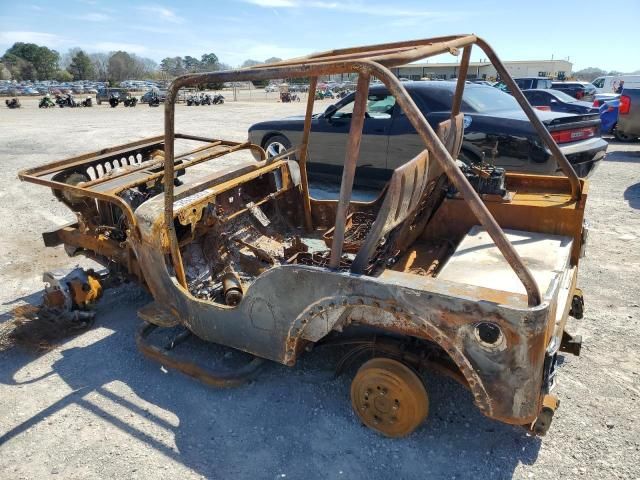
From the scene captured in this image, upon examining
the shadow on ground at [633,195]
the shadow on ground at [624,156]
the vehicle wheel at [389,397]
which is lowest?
the vehicle wheel at [389,397]

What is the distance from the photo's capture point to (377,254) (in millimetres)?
3115

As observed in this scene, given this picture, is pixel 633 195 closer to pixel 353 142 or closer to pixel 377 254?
pixel 377 254

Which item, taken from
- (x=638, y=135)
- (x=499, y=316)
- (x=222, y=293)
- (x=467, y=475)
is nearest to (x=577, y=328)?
(x=467, y=475)

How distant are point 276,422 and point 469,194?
1.76 m

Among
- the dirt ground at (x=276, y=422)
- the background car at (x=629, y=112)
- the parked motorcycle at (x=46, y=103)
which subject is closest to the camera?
the dirt ground at (x=276, y=422)

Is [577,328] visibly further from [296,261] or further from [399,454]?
[296,261]

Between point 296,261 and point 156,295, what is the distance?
102 centimetres

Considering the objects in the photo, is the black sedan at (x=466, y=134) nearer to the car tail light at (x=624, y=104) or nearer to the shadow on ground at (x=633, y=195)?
the shadow on ground at (x=633, y=195)

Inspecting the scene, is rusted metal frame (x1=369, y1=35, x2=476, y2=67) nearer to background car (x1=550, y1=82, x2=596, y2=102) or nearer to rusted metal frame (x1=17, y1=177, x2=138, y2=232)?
rusted metal frame (x1=17, y1=177, x2=138, y2=232)

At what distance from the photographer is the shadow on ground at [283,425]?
2502 mm

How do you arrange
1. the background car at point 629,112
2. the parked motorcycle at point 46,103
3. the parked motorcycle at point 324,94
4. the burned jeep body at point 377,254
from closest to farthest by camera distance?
the burned jeep body at point 377,254
the background car at point 629,112
the parked motorcycle at point 46,103
the parked motorcycle at point 324,94

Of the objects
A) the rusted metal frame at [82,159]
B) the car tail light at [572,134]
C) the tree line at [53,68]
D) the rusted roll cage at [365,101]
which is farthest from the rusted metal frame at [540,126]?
the tree line at [53,68]

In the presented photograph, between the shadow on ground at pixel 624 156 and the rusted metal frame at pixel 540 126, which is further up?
the rusted metal frame at pixel 540 126

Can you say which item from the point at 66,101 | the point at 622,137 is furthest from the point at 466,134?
the point at 66,101
